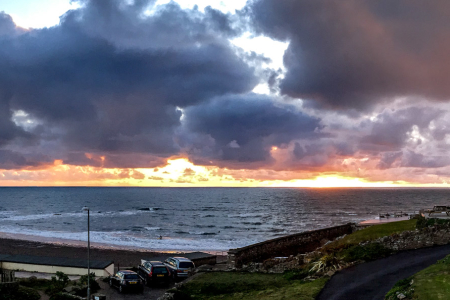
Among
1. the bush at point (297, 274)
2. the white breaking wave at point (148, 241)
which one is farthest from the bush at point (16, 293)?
the white breaking wave at point (148, 241)

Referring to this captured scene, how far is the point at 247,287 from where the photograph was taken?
65.6 ft

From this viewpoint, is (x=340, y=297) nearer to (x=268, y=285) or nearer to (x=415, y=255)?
(x=268, y=285)

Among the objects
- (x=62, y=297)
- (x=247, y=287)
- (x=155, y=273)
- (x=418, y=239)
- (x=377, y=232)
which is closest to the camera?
(x=247, y=287)

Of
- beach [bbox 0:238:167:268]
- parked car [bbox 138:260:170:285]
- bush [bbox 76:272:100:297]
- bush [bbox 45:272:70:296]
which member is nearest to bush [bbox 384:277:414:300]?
parked car [bbox 138:260:170:285]

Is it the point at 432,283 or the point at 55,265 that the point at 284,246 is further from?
the point at 55,265

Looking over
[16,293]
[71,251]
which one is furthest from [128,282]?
[71,251]

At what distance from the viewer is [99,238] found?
73688 millimetres

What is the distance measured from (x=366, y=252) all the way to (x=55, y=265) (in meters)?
28.8

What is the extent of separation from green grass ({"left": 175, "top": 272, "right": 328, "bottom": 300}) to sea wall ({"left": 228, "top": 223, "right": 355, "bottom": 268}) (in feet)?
8.04

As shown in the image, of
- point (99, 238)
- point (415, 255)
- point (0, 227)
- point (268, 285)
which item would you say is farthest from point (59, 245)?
point (415, 255)

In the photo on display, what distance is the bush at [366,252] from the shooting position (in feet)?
71.3

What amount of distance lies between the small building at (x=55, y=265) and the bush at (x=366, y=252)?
2180 cm

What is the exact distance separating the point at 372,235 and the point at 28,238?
70080 mm

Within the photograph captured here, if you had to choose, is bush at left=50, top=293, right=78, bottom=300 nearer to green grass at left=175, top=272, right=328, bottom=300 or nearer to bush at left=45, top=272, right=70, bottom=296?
bush at left=45, top=272, right=70, bottom=296
